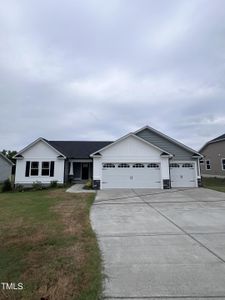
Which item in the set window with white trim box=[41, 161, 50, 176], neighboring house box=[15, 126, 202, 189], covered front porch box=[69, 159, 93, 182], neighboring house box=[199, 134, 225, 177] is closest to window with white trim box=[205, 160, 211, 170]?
neighboring house box=[199, 134, 225, 177]

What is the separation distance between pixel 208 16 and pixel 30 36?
817cm

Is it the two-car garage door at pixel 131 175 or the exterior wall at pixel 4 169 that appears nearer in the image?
the two-car garage door at pixel 131 175

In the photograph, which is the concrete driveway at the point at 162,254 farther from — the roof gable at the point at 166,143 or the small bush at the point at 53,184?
the roof gable at the point at 166,143

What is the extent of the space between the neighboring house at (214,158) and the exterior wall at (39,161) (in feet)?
66.6

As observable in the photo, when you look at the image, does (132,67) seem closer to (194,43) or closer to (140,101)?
(194,43)

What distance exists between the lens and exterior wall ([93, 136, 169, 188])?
20.2 metres

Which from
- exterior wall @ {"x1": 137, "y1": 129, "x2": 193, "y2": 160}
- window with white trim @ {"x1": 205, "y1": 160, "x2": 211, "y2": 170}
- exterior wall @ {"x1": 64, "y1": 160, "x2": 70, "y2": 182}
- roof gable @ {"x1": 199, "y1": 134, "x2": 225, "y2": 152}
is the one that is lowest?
exterior wall @ {"x1": 64, "y1": 160, "x2": 70, "y2": 182}

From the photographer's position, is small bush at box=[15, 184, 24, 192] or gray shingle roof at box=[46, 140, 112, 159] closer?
small bush at box=[15, 184, 24, 192]

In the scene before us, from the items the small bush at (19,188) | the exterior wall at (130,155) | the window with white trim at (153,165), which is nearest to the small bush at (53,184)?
the small bush at (19,188)

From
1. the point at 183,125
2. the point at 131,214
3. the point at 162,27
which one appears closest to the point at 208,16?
the point at 162,27

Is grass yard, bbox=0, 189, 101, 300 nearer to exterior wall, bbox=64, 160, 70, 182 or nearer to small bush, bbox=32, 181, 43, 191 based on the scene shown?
small bush, bbox=32, 181, 43, 191

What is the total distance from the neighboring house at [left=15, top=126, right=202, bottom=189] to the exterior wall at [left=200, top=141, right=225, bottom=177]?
9.45 meters

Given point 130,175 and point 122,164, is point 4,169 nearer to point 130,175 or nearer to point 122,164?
point 122,164

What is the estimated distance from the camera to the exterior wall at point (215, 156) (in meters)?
29.4
